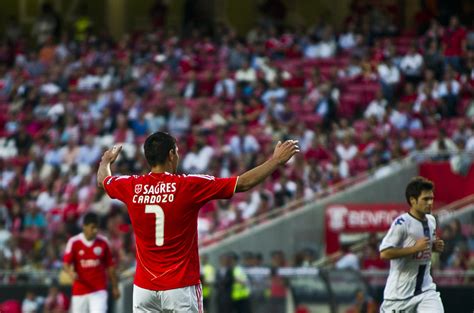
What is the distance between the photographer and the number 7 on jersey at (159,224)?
902 centimetres

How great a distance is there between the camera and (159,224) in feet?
29.6

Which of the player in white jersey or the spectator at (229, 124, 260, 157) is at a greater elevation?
the spectator at (229, 124, 260, 157)

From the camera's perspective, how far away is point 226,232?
21.7 m

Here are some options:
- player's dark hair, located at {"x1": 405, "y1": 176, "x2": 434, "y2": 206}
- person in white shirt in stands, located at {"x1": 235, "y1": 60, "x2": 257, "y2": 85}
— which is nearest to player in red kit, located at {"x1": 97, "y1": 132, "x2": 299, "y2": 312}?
player's dark hair, located at {"x1": 405, "y1": 176, "x2": 434, "y2": 206}

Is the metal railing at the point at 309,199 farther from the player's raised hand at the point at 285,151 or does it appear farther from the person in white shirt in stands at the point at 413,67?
the player's raised hand at the point at 285,151

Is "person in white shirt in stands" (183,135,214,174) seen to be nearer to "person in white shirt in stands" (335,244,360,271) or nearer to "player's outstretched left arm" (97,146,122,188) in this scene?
"person in white shirt in stands" (335,244,360,271)

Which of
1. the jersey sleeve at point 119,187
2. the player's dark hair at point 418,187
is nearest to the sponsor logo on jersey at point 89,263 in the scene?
Answer: the player's dark hair at point 418,187

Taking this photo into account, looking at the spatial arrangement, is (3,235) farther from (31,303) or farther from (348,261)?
(348,261)

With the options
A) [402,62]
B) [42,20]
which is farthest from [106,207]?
[42,20]

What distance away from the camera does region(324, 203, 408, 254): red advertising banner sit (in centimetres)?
2106

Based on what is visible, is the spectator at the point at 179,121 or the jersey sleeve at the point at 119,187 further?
the spectator at the point at 179,121

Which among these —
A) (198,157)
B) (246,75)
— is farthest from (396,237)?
(246,75)

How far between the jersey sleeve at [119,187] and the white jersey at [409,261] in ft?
8.66

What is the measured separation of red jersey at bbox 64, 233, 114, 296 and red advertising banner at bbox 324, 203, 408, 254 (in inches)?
285
